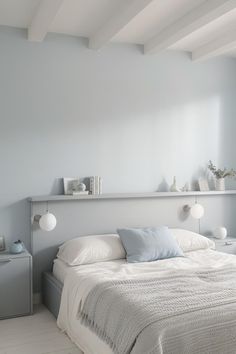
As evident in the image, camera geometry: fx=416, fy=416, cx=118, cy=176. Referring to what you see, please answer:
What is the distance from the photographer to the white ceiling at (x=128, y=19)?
334 cm

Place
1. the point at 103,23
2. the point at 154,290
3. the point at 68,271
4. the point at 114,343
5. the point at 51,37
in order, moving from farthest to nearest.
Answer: the point at 51,37
the point at 103,23
the point at 68,271
the point at 154,290
the point at 114,343

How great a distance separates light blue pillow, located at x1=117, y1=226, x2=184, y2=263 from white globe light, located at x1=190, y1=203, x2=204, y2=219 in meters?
0.67

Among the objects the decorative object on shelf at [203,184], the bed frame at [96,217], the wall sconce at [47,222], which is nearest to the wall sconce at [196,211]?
the bed frame at [96,217]

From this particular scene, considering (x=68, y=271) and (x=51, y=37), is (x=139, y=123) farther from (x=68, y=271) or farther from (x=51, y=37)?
(x=68, y=271)

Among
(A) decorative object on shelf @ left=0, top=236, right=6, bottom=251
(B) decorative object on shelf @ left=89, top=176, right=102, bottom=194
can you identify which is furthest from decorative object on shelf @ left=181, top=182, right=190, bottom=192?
(A) decorative object on shelf @ left=0, top=236, right=6, bottom=251

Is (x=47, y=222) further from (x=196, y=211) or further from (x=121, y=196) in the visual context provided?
(x=196, y=211)

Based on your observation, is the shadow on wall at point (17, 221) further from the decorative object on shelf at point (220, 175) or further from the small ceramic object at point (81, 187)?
the decorative object on shelf at point (220, 175)

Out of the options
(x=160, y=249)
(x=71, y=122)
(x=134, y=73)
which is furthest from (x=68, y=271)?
(x=134, y=73)

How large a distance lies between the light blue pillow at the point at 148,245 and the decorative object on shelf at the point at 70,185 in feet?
2.02

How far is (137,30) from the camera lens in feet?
13.3

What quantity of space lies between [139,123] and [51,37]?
1264 mm

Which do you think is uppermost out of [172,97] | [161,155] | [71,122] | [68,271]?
[172,97]

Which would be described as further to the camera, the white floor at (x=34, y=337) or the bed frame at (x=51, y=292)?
the bed frame at (x=51, y=292)

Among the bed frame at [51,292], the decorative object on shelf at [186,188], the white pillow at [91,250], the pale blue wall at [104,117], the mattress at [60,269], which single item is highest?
the pale blue wall at [104,117]
